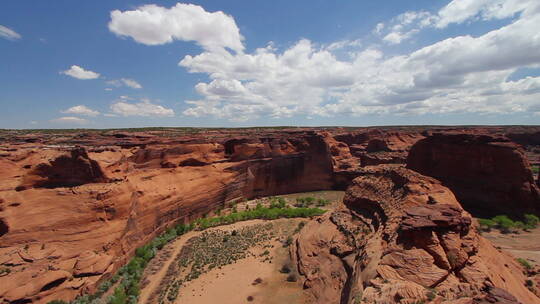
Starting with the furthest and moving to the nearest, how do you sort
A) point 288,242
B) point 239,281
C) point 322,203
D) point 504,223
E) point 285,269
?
point 322,203
point 504,223
point 288,242
point 285,269
point 239,281

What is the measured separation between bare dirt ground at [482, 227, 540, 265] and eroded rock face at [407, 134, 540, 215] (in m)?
3.78

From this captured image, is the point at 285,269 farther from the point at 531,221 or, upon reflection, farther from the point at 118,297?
the point at 531,221

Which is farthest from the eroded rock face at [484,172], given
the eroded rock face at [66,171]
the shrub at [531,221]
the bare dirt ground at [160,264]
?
the eroded rock face at [66,171]

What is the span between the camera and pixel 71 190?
18.9 metres

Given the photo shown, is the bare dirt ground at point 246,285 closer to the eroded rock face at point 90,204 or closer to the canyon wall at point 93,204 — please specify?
the canyon wall at point 93,204

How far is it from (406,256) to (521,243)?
20.5 m

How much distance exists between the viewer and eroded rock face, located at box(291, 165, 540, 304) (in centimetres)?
877

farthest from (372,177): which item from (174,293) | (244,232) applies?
(174,293)

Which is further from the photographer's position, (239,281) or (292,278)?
(239,281)

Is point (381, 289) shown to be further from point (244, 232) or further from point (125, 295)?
point (244, 232)

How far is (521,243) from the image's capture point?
2241 centimetres

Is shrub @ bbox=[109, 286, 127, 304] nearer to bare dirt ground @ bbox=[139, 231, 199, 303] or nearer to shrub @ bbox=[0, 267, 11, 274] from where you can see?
bare dirt ground @ bbox=[139, 231, 199, 303]

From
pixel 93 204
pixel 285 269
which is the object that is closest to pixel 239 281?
pixel 285 269

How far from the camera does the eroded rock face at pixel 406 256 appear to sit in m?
8.77
